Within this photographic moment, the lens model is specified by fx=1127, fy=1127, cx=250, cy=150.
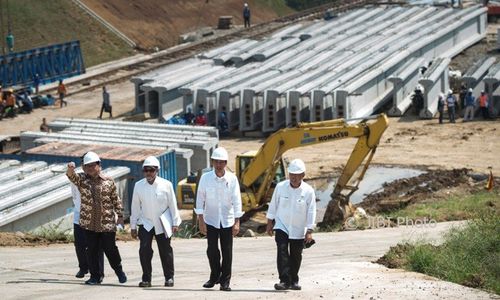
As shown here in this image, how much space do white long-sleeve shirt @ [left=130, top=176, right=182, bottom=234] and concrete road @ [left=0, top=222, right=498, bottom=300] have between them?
2.53 feet

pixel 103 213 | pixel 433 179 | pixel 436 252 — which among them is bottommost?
pixel 433 179

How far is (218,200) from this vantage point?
491 inches

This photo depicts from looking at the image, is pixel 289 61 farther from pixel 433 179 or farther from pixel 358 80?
pixel 433 179

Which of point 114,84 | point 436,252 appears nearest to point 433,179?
point 436,252

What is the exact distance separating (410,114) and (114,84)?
1354 cm

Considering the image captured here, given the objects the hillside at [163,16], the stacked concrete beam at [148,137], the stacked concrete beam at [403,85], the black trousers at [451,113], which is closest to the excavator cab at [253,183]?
the stacked concrete beam at [148,137]

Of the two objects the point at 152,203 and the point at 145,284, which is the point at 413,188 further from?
the point at 152,203

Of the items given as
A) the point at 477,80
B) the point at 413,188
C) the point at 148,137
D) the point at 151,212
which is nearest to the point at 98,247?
the point at 151,212

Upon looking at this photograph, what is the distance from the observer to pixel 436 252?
1444cm

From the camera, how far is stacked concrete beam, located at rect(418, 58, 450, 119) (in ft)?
130

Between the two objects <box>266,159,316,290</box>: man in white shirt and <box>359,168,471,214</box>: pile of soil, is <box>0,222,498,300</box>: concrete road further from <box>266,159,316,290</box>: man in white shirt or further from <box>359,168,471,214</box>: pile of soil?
<box>359,168,471,214</box>: pile of soil

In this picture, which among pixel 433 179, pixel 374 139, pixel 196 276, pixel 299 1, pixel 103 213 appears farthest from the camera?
pixel 299 1

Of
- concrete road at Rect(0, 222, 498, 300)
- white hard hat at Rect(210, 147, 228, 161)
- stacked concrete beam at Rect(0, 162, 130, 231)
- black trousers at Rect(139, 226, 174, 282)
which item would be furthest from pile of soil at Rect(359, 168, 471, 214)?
white hard hat at Rect(210, 147, 228, 161)

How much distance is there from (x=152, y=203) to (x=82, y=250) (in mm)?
1346
